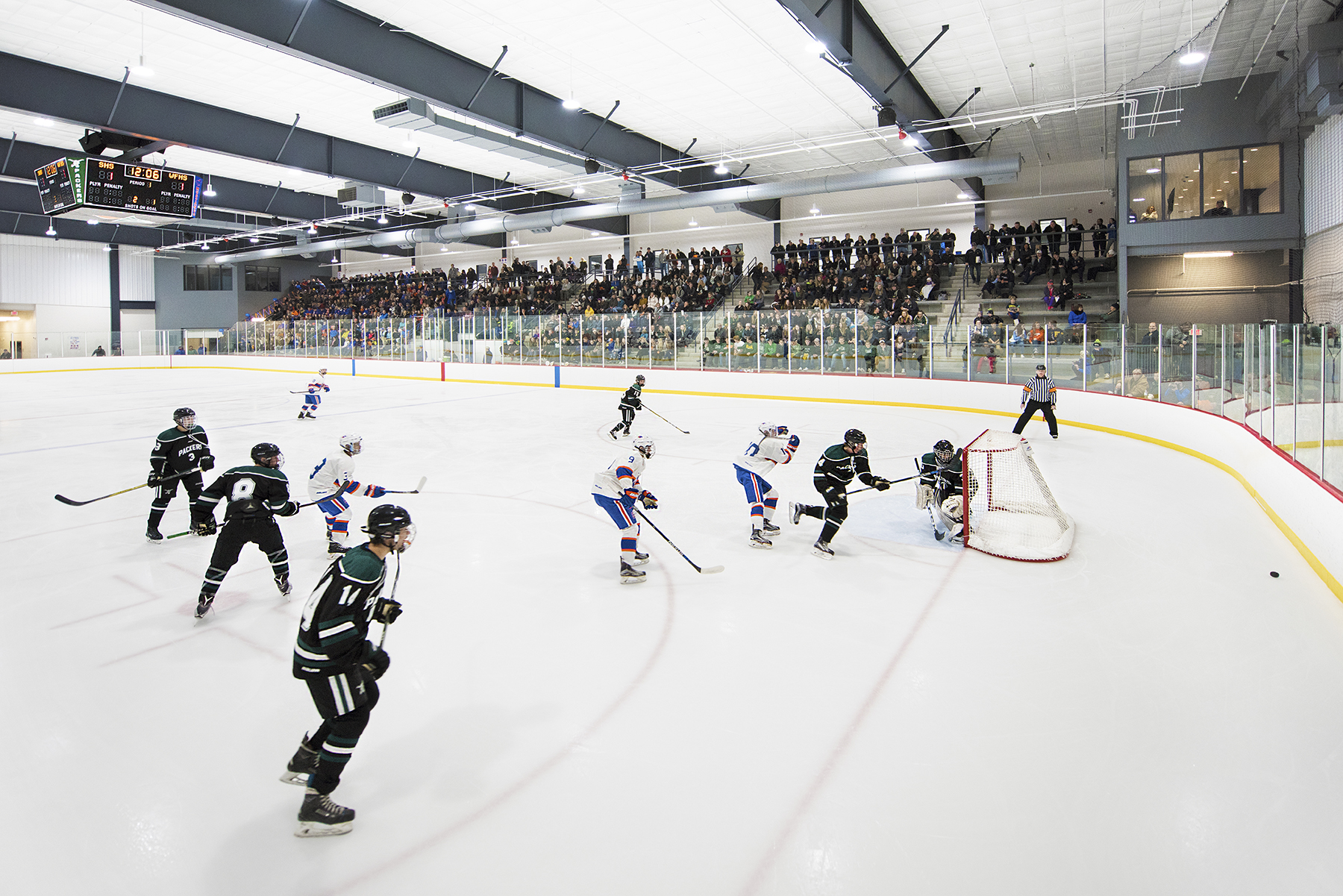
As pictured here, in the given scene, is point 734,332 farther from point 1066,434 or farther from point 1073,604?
point 1073,604

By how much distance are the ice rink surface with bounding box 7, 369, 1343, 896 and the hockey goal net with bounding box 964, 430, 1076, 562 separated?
0.25m

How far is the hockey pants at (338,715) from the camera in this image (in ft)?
8.82

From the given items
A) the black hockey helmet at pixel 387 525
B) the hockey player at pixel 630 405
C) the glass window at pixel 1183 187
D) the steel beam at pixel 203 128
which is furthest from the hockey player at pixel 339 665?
the glass window at pixel 1183 187

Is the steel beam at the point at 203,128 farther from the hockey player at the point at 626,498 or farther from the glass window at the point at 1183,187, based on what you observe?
the glass window at the point at 1183,187

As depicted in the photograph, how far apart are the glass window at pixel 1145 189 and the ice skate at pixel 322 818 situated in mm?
19106

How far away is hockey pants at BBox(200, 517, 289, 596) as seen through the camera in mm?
4586

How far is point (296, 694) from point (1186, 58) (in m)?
12.7

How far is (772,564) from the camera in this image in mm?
5711

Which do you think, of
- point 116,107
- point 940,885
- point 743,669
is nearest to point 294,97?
point 116,107

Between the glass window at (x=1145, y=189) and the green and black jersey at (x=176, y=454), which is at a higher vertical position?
the glass window at (x=1145, y=189)

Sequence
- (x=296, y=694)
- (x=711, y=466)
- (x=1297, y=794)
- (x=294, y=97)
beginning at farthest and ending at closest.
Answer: (x=294, y=97) < (x=711, y=466) < (x=296, y=694) < (x=1297, y=794)

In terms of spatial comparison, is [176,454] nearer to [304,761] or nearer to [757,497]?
[304,761]

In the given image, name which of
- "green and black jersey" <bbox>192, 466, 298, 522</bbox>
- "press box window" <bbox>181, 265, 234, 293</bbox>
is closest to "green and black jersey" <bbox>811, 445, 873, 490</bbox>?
"green and black jersey" <bbox>192, 466, 298, 522</bbox>

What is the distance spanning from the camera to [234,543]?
463cm
